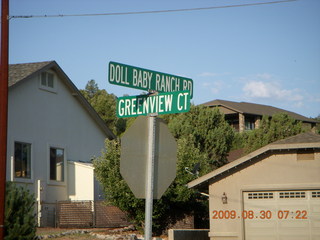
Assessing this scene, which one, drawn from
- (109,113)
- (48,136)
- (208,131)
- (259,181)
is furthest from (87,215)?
(109,113)

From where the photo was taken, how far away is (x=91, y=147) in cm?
3117

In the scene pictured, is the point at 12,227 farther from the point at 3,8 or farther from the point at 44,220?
the point at 44,220

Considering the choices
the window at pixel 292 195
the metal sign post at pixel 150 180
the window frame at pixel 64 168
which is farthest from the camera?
the window frame at pixel 64 168

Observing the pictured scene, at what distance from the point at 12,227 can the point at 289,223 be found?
1202 centimetres

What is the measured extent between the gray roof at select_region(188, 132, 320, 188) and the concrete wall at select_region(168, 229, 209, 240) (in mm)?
1786

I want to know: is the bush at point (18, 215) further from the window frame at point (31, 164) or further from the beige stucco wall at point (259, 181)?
the window frame at point (31, 164)

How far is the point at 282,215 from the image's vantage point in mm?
20469

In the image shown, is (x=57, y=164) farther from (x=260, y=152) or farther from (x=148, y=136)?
(x=148, y=136)

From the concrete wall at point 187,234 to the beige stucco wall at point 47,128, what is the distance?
26.5 ft

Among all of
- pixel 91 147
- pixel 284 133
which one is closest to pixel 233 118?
pixel 284 133

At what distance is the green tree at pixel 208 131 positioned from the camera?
43750 mm

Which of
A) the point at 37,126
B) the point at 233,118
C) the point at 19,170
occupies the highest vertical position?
the point at 233,118

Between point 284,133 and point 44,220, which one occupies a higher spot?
point 284,133
